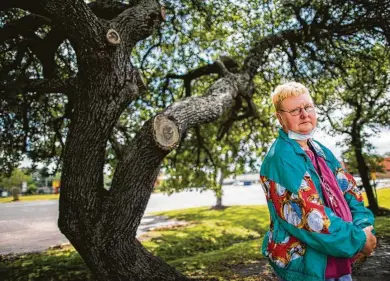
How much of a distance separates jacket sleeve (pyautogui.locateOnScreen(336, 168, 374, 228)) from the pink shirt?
0.19ft

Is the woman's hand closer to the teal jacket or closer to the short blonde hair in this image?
the teal jacket

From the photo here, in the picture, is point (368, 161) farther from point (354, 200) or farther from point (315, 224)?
point (315, 224)

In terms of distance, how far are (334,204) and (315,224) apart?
26 cm

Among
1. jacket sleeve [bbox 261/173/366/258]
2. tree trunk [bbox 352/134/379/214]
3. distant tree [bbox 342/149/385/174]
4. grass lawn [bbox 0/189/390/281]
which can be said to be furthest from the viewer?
distant tree [bbox 342/149/385/174]

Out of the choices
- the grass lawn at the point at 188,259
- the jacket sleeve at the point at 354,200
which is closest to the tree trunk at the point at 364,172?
the grass lawn at the point at 188,259

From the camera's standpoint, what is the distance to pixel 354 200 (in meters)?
2.26

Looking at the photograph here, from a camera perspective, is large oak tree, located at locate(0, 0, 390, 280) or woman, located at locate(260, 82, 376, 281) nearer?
woman, located at locate(260, 82, 376, 281)

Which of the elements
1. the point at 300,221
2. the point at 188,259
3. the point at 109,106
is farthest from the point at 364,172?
the point at 300,221

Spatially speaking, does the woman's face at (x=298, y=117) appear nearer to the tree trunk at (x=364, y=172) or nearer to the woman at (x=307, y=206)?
the woman at (x=307, y=206)

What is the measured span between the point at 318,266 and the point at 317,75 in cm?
886

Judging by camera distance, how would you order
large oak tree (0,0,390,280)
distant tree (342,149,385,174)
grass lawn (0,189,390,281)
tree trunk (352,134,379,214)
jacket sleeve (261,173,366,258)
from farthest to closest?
distant tree (342,149,385,174), tree trunk (352,134,379,214), grass lawn (0,189,390,281), large oak tree (0,0,390,280), jacket sleeve (261,173,366,258)

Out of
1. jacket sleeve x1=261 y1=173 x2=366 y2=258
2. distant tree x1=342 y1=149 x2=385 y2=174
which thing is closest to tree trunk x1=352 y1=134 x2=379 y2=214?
distant tree x1=342 y1=149 x2=385 y2=174

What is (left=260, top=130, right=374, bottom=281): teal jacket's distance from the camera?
1.91m

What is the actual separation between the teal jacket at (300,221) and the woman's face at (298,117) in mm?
112
